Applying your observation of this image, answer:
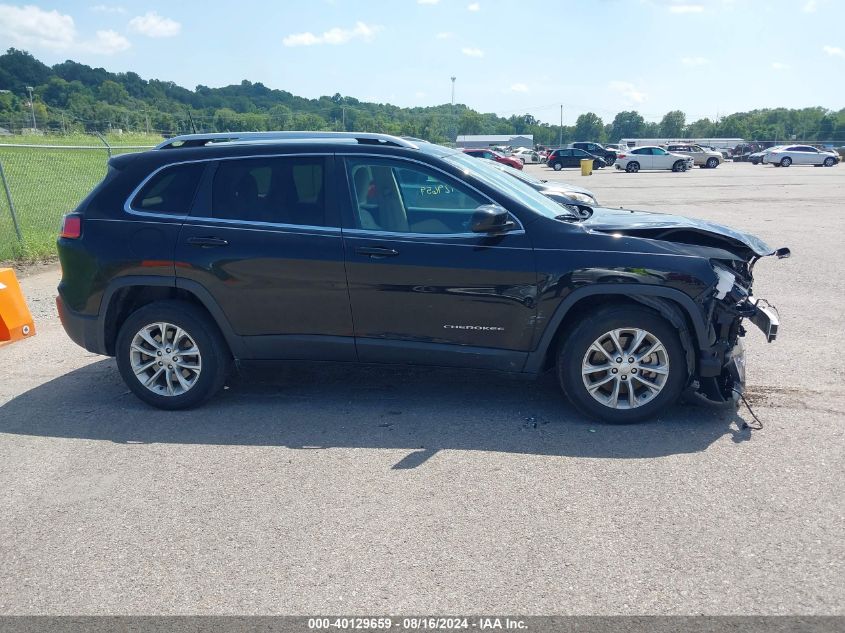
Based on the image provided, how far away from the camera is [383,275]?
4.93 meters

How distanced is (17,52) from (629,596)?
100375 mm

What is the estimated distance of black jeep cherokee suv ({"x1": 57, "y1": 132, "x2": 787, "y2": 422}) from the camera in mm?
4758

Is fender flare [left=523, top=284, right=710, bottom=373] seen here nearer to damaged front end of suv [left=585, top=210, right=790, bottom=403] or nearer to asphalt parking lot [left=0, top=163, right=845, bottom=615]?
damaged front end of suv [left=585, top=210, right=790, bottom=403]

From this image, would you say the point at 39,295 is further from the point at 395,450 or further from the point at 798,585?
the point at 798,585

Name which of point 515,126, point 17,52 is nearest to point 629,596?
point 17,52

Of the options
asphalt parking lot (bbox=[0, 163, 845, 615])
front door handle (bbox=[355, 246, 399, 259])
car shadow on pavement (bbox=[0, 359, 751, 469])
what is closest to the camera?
asphalt parking lot (bbox=[0, 163, 845, 615])

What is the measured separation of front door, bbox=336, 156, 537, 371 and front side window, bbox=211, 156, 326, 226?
0.84ft

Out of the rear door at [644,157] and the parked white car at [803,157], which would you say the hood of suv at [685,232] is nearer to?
the rear door at [644,157]

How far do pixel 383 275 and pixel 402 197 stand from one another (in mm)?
643

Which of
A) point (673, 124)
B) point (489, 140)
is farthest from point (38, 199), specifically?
point (673, 124)

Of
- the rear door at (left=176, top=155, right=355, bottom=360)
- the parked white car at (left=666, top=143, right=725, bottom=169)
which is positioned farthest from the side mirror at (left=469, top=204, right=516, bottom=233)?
the parked white car at (left=666, top=143, right=725, bottom=169)

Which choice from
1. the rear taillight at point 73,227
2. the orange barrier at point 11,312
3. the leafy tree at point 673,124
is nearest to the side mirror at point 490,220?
the rear taillight at point 73,227

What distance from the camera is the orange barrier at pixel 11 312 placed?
706 centimetres

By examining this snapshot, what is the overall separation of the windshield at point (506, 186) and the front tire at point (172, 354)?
2140 mm
